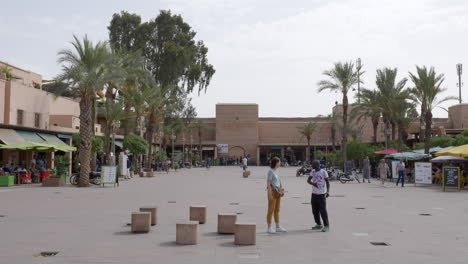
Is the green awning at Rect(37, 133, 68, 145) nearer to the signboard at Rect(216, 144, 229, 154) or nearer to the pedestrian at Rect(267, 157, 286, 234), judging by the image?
the pedestrian at Rect(267, 157, 286, 234)

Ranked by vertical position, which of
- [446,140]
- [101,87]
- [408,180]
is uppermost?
[101,87]

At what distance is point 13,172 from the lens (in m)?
27.2

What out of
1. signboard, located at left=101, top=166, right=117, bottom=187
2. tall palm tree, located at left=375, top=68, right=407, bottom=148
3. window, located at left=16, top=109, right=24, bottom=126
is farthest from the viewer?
tall palm tree, located at left=375, top=68, right=407, bottom=148

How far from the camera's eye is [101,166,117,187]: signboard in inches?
977

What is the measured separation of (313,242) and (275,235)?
0.99 meters

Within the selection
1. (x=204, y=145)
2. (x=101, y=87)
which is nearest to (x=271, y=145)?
(x=204, y=145)

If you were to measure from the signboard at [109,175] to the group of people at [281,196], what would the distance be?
15.9 meters

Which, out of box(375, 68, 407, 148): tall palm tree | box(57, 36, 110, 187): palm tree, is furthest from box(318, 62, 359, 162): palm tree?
box(57, 36, 110, 187): palm tree

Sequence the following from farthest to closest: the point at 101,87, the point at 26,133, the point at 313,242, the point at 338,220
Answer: the point at 26,133 < the point at 101,87 < the point at 338,220 < the point at 313,242

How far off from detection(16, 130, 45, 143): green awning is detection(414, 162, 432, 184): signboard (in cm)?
2218

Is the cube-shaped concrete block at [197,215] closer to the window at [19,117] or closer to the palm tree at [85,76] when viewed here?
the palm tree at [85,76]

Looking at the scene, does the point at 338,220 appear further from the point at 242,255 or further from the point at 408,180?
the point at 408,180

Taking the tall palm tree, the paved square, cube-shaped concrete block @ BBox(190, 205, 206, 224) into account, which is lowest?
the paved square

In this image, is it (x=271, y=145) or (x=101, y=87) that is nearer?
(x=101, y=87)
